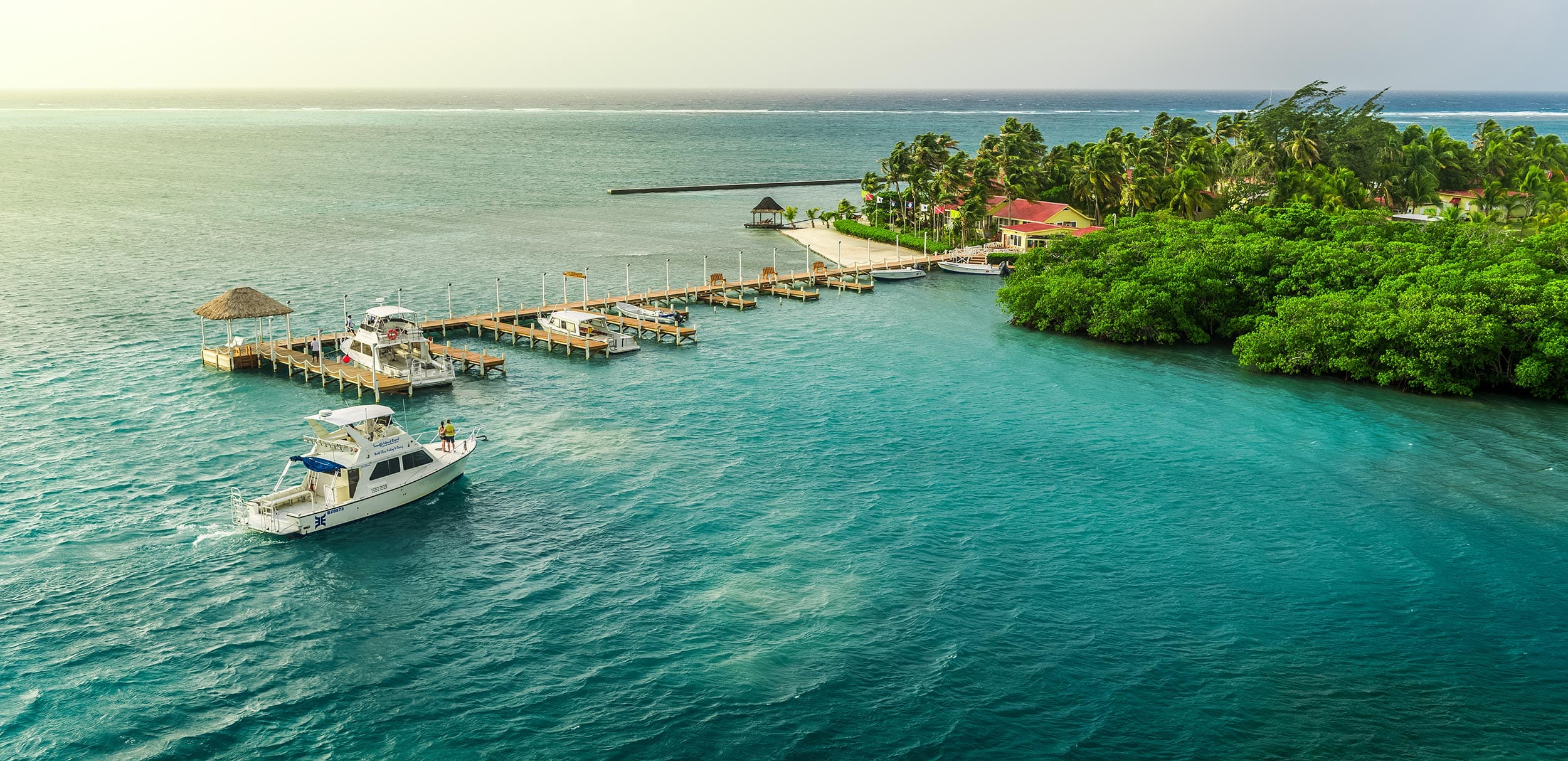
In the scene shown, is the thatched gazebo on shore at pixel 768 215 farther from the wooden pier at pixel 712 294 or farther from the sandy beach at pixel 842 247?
the wooden pier at pixel 712 294

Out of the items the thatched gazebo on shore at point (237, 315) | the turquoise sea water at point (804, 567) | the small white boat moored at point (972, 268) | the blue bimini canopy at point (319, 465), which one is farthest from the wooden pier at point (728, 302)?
the blue bimini canopy at point (319, 465)

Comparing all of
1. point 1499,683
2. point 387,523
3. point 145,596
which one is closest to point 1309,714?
point 1499,683

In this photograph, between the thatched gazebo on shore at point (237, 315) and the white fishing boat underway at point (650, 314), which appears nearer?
the thatched gazebo on shore at point (237, 315)

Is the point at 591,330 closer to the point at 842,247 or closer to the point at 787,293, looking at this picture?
the point at 787,293

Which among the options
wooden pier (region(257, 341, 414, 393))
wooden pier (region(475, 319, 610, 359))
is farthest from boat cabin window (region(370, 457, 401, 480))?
wooden pier (region(475, 319, 610, 359))

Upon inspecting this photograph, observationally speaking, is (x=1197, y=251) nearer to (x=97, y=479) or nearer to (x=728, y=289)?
(x=728, y=289)

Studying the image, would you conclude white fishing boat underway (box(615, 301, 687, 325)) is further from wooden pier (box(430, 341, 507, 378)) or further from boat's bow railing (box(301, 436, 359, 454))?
boat's bow railing (box(301, 436, 359, 454))
